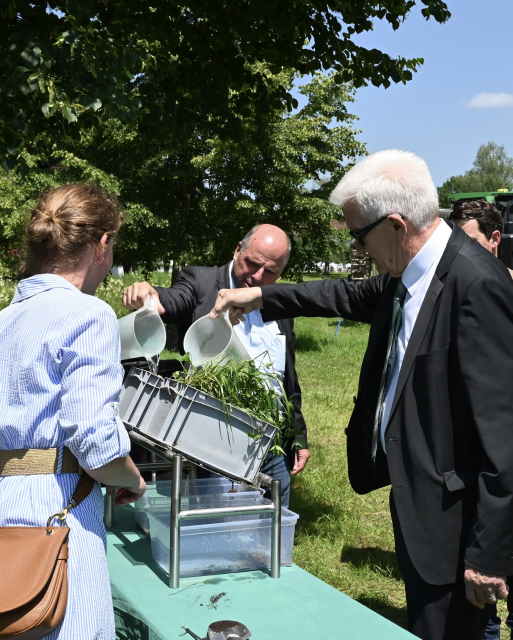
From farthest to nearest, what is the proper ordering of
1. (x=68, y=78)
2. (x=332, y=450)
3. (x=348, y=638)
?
(x=332, y=450), (x=68, y=78), (x=348, y=638)

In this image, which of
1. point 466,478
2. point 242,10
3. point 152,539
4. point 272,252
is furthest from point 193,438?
point 242,10

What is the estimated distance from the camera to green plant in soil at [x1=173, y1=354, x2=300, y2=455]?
2002mm

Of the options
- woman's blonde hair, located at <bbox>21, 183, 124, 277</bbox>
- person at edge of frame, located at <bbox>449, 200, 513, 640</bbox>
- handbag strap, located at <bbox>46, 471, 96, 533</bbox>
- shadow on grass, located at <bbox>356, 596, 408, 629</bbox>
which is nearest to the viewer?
handbag strap, located at <bbox>46, 471, 96, 533</bbox>

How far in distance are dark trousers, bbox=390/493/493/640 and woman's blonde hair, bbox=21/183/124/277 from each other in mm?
1332

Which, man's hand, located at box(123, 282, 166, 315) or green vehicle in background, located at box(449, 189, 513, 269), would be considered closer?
man's hand, located at box(123, 282, 166, 315)

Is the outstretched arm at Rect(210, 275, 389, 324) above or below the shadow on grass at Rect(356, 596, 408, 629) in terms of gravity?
above

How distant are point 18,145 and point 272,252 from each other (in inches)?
85.6

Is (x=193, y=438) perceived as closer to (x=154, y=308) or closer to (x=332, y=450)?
(x=154, y=308)

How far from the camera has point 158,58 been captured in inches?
222

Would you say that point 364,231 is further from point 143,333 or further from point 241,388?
point 143,333

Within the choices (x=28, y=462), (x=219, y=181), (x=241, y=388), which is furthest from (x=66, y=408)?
(x=219, y=181)

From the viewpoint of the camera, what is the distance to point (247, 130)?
41.5ft

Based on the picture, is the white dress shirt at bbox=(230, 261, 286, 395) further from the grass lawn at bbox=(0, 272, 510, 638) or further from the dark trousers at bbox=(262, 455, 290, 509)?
the grass lawn at bbox=(0, 272, 510, 638)

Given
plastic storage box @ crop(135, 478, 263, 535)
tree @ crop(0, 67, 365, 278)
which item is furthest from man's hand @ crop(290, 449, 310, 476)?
tree @ crop(0, 67, 365, 278)
